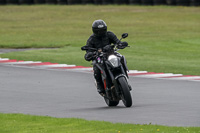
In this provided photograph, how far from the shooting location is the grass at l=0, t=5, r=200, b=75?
891 inches

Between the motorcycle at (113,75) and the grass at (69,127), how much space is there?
190 centimetres

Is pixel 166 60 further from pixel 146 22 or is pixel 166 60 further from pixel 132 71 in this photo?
pixel 146 22

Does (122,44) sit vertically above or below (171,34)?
above

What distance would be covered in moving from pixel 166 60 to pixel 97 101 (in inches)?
368

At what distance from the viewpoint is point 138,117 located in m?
10.6

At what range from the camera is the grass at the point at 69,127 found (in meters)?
8.98

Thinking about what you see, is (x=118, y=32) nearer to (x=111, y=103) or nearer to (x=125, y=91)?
(x=111, y=103)

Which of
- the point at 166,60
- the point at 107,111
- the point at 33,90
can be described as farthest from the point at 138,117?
the point at 166,60

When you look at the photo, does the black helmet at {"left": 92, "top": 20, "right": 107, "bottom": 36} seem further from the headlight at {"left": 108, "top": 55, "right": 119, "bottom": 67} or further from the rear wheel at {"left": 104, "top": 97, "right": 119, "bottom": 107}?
the rear wheel at {"left": 104, "top": 97, "right": 119, "bottom": 107}

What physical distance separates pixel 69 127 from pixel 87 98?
14.0 ft

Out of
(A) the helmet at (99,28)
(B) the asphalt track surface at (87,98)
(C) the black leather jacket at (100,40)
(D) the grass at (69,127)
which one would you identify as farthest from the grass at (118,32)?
(D) the grass at (69,127)

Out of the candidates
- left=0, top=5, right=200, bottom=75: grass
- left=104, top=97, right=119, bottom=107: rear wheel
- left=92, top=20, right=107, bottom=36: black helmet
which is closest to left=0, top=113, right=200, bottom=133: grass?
left=104, top=97, right=119, bottom=107: rear wheel

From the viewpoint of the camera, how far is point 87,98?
13656 millimetres

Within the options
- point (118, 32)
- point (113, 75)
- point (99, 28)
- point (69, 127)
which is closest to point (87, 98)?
point (113, 75)
